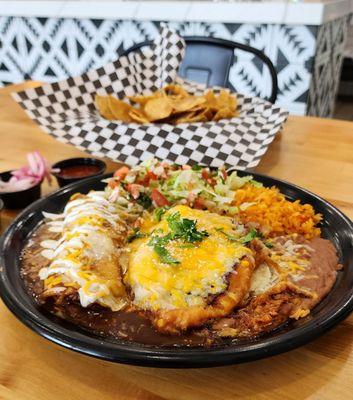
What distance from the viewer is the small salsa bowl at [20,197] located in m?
1.55

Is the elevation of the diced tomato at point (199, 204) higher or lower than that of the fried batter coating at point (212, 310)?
lower

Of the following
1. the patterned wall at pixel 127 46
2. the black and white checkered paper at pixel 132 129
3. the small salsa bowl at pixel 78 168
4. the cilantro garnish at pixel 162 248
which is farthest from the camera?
the patterned wall at pixel 127 46

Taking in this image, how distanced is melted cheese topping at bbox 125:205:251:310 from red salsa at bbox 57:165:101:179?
2.42ft

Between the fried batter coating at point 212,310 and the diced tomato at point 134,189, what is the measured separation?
0.53m

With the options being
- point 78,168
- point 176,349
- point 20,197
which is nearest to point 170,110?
point 78,168

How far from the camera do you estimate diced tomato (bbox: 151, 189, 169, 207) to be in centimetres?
144

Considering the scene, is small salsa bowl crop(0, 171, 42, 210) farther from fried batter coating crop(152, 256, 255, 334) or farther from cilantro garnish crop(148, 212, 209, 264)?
fried batter coating crop(152, 256, 255, 334)

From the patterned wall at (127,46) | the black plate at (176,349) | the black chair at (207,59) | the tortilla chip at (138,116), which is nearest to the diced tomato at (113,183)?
the black plate at (176,349)

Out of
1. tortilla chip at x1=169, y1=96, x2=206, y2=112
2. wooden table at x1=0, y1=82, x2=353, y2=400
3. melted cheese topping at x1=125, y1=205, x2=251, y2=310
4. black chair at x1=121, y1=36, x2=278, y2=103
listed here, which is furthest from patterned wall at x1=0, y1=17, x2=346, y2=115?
wooden table at x1=0, y1=82, x2=353, y2=400

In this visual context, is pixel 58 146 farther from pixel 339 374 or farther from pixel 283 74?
pixel 283 74

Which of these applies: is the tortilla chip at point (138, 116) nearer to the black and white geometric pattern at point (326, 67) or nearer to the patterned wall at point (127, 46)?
the patterned wall at point (127, 46)

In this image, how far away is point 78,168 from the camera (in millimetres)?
1808

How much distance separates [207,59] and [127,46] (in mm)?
2437

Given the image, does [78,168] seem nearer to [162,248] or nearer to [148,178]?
[148,178]
